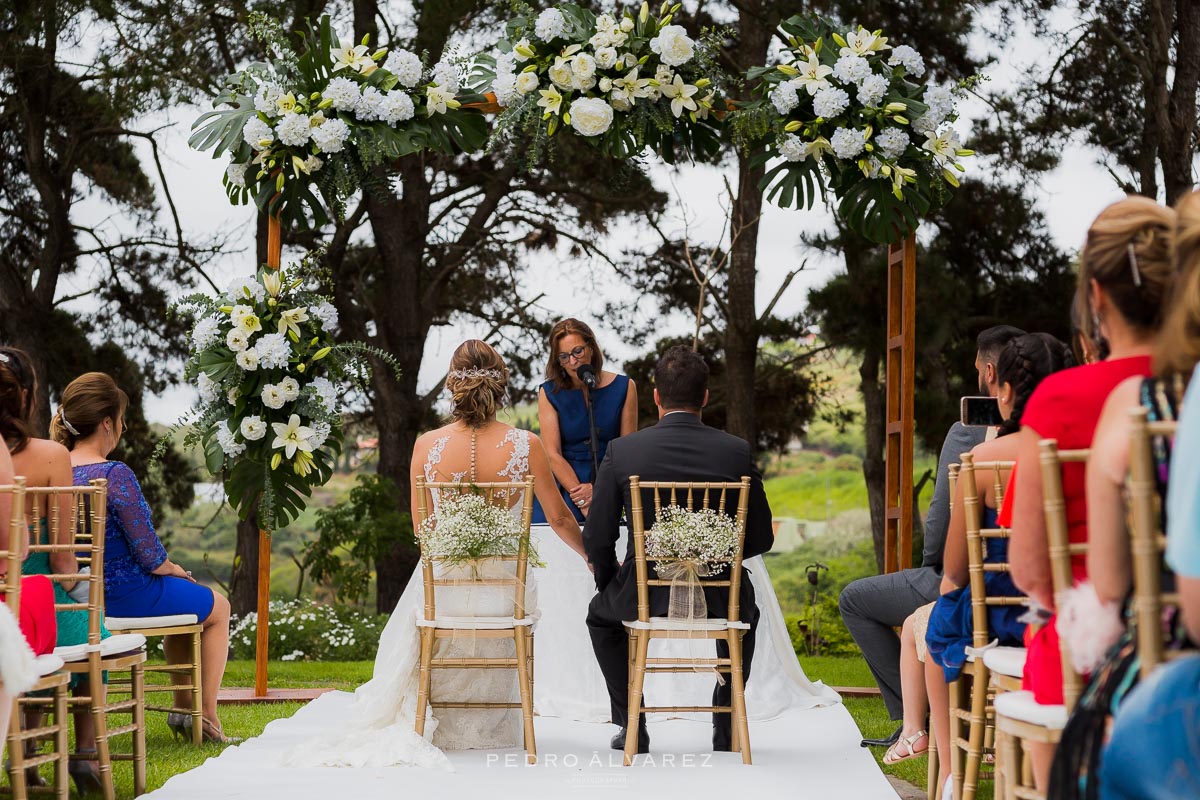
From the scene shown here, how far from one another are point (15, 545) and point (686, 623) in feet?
6.89

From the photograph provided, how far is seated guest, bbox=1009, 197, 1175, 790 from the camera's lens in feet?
6.74

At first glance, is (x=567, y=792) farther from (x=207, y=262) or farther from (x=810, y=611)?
(x=207, y=262)

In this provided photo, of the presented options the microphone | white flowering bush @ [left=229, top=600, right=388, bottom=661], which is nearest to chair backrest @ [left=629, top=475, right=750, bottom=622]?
the microphone

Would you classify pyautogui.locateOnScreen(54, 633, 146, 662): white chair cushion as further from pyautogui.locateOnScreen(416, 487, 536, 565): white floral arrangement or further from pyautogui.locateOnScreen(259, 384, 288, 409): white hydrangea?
pyautogui.locateOnScreen(259, 384, 288, 409): white hydrangea

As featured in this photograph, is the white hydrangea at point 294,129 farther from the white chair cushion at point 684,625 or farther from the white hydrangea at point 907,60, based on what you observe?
the white chair cushion at point 684,625

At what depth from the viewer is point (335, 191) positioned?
5977 mm

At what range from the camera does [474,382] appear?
4.60m

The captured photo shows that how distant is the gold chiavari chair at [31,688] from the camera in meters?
2.98

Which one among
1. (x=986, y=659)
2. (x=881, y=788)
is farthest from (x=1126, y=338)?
(x=881, y=788)

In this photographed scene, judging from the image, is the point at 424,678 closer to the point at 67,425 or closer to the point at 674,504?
the point at 674,504

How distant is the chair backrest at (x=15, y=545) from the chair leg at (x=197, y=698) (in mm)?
1650

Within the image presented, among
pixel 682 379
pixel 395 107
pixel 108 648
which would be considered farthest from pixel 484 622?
pixel 395 107

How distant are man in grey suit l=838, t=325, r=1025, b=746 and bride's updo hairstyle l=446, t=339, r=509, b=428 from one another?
1441mm

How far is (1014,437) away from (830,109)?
277cm
